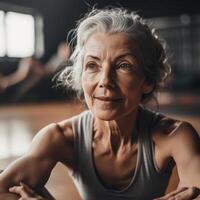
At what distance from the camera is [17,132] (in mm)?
3959

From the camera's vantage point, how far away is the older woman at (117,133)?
1006 millimetres

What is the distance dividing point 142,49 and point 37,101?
7.52 meters

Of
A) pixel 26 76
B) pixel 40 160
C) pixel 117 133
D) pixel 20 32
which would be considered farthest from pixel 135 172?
pixel 20 32

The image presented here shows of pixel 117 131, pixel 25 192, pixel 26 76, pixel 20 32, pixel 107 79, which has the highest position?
pixel 107 79

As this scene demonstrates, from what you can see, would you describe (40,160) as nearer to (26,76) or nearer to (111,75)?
(111,75)

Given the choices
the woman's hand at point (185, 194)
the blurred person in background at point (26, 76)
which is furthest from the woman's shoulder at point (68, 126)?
the blurred person in background at point (26, 76)

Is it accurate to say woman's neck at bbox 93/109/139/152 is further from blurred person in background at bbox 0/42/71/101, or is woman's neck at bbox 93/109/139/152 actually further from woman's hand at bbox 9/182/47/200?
blurred person in background at bbox 0/42/71/101

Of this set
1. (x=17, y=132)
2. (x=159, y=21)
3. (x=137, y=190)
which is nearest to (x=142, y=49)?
(x=137, y=190)

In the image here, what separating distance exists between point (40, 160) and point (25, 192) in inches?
3.5

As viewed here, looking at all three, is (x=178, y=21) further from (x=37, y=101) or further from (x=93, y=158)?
(x=93, y=158)

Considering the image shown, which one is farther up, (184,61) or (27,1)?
(27,1)

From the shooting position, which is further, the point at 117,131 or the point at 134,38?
the point at 117,131

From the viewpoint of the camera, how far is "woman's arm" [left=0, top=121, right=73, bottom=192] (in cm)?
109

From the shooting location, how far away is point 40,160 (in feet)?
3.64
